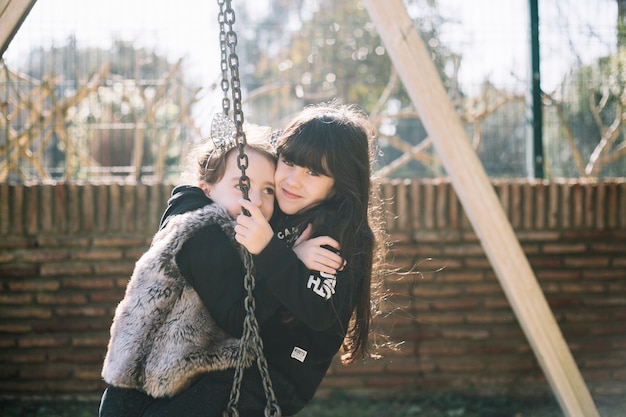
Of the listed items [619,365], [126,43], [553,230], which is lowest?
[619,365]

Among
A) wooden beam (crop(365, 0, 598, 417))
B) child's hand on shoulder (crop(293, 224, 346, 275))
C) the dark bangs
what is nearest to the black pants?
child's hand on shoulder (crop(293, 224, 346, 275))

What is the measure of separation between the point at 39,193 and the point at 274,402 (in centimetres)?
322

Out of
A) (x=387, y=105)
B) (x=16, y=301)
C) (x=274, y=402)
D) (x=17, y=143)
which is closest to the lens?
(x=274, y=402)

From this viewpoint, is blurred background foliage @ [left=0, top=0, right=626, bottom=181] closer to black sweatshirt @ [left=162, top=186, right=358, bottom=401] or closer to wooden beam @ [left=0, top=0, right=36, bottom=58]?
wooden beam @ [left=0, top=0, right=36, bottom=58]

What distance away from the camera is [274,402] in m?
2.37

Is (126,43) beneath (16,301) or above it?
above

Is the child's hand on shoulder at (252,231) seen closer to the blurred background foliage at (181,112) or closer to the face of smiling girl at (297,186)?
the face of smiling girl at (297,186)

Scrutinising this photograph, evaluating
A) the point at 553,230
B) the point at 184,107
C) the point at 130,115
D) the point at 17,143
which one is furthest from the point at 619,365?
the point at 17,143

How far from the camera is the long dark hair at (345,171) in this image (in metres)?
2.63

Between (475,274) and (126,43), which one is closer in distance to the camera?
(475,274)

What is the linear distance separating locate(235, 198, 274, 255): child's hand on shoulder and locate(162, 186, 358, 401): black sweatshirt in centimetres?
3

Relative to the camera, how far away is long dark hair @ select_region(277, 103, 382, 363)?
2631mm

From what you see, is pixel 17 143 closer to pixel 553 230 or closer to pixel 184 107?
pixel 184 107

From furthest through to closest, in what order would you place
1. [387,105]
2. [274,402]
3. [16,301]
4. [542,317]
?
[387,105], [16,301], [542,317], [274,402]
